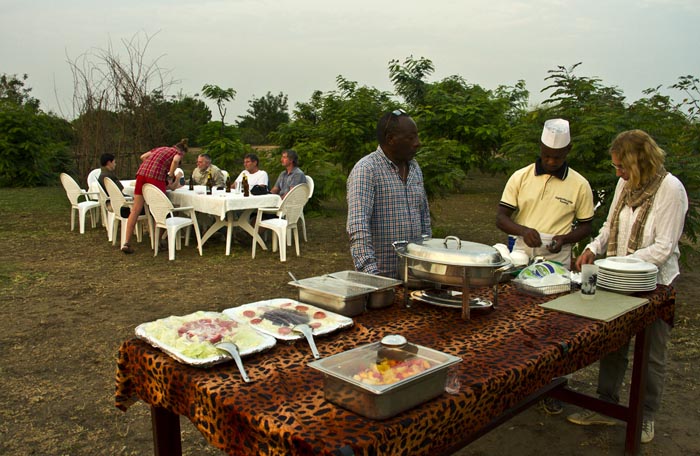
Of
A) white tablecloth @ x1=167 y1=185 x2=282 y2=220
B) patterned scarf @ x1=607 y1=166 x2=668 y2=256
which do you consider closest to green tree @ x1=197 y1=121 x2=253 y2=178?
white tablecloth @ x1=167 y1=185 x2=282 y2=220

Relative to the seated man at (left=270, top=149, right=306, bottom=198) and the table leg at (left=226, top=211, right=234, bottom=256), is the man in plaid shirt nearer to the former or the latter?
the table leg at (left=226, top=211, right=234, bottom=256)

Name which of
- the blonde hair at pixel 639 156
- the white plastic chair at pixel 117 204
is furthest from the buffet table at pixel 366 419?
the white plastic chair at pixel 117 204

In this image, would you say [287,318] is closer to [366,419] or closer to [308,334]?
[308,334]

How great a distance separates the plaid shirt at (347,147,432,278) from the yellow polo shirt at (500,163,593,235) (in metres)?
0.76

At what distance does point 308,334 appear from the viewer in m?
1.91

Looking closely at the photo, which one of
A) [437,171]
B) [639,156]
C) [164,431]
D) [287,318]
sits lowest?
[164,431]

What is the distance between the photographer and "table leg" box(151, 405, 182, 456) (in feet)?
6.58

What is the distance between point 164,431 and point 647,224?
253 cm

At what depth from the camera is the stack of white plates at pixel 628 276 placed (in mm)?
2715

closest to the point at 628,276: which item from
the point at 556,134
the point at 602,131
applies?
the point at 556,134

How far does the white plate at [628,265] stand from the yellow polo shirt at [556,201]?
573mm

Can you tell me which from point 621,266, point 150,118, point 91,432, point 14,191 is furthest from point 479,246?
point 14,191

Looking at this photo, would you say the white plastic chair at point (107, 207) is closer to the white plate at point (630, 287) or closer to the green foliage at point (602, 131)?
the green foliage at point (602, 131)

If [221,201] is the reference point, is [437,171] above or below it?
above
